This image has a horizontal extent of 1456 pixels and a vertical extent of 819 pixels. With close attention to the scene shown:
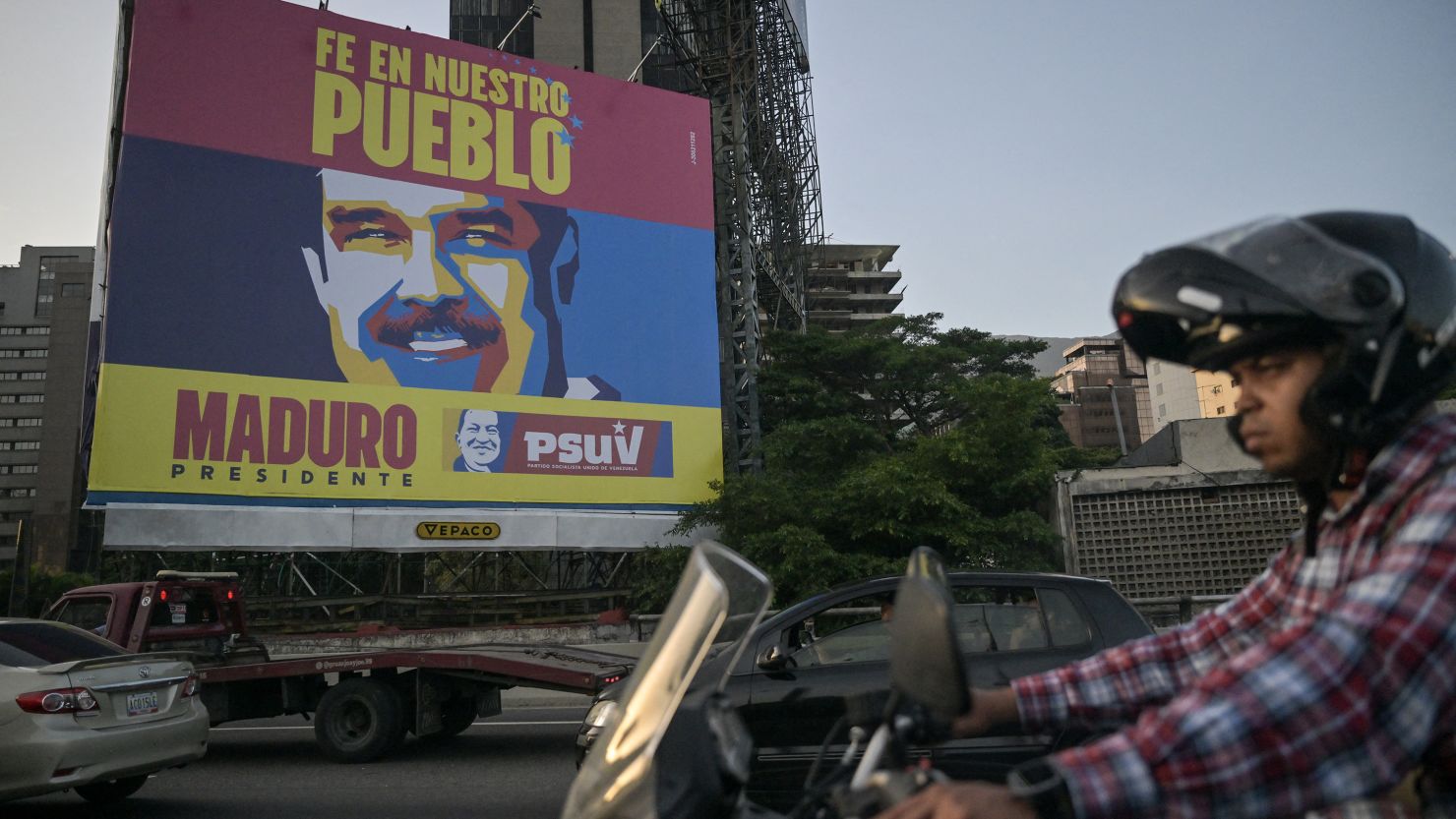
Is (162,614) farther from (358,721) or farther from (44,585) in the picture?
(44,585)

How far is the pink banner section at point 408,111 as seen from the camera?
19.8 metres

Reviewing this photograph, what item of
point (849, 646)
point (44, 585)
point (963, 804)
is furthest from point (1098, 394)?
point (963, 804)

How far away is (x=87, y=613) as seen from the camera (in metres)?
9.48

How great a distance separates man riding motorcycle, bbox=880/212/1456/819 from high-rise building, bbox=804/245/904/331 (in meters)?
76.8

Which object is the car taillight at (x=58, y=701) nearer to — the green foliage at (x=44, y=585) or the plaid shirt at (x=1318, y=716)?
the plaid shirt at (x=1318, y=716)

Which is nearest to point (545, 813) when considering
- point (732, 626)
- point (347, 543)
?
point (732, 626)

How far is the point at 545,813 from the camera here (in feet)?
20.9

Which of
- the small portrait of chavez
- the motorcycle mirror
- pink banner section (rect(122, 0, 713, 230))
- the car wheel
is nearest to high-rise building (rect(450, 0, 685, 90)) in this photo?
pink banner section (rect(122, 0, 713, 230))

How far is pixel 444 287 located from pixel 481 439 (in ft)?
11.2

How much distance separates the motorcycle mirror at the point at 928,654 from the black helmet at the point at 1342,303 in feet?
2.08

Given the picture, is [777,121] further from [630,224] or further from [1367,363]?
[1367,363]

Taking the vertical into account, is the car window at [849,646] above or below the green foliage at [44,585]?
below

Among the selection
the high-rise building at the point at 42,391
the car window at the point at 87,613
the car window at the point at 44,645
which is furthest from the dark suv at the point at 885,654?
the high-rise building at the point at 42,391

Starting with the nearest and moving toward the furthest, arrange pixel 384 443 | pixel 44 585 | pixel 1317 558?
pixel 1317 558 → pixel 384 443 → pixel 44 585
